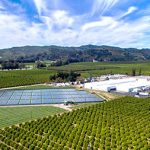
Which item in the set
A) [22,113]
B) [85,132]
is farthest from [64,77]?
[85,132]

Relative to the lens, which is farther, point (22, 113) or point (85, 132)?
point (22, 113)

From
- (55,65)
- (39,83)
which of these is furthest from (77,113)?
(55,65)

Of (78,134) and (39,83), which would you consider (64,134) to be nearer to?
(78,134)

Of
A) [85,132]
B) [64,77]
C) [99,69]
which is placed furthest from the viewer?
[99,69]

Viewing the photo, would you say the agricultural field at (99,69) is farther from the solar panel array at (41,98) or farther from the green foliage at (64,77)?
the solar panel array at (41,98)

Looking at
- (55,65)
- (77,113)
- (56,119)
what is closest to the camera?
(56,119)

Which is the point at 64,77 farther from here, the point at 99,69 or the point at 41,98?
the point at 99,69
